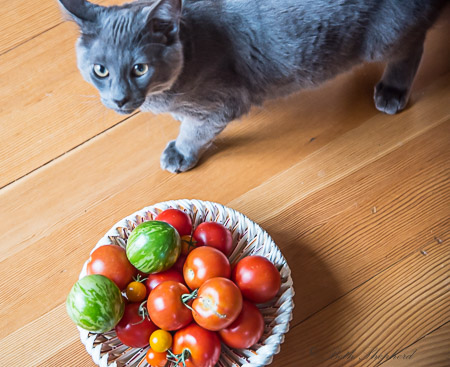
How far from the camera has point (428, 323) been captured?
98cm

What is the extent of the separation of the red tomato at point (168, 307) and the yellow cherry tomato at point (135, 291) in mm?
42

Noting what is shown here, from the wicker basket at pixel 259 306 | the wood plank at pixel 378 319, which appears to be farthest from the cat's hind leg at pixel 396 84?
the wicker basket at pixel 259 306

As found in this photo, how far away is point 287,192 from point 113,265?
1.59 ft

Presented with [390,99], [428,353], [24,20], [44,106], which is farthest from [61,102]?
[428,353]

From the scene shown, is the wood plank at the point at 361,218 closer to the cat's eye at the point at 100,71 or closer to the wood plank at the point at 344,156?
the wood plank at the point at 344,156

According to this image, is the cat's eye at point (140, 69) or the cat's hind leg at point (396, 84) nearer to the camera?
the cat's eye at point (140, 69)

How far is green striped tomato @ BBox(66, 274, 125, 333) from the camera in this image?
73 centimetres

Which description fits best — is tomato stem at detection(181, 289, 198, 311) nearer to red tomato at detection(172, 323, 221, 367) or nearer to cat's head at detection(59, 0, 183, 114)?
red tomato at detection(172, 323, 221, 367)

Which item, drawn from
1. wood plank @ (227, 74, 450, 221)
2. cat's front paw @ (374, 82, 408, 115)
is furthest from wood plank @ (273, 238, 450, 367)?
cat's front paw @ (374, 82, 408, 115)

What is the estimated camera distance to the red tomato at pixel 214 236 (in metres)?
0.86

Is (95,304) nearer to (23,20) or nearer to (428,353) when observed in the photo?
(428,353)

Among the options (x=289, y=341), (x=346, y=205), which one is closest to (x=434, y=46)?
(x=346, y=205)

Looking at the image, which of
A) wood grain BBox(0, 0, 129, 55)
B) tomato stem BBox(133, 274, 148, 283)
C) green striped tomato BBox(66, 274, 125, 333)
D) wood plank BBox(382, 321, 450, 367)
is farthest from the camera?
wood grain BBox(0, 0, 129, 55)

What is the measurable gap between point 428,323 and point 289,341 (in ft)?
1.02
